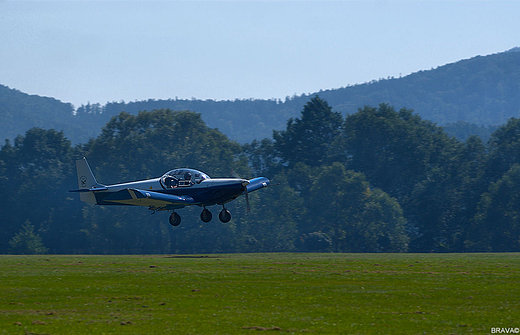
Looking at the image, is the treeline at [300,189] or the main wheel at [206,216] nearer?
the main wheel at [206,216]

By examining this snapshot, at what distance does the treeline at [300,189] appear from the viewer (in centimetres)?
10919

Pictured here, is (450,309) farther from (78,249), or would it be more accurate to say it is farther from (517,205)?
(78,249)

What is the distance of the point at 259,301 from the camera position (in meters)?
24.2

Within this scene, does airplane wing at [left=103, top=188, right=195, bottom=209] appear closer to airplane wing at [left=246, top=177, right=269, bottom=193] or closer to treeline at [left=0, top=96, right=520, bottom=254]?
airplane wing at [left=246, top=177, right=269, bottom=193]

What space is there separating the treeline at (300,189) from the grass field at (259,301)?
7425 cm

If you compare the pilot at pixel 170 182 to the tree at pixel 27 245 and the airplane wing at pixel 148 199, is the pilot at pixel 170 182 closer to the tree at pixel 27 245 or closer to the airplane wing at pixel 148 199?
the airplane wing at pixel 148 199

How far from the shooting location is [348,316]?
20953mm

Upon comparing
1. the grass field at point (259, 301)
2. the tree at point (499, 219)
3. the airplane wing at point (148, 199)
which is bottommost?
the tree at point (499, 219)

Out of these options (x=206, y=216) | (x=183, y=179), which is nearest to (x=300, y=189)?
(x=206, y=216)

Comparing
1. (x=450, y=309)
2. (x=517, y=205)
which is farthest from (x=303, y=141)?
(x=450, y=309)

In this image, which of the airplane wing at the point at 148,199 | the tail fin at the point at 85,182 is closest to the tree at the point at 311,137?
the tail fin at the point at 85,182

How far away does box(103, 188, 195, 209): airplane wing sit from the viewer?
42.0 meters

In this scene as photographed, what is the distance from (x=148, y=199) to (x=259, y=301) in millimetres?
19760

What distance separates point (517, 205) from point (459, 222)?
11866 mm
